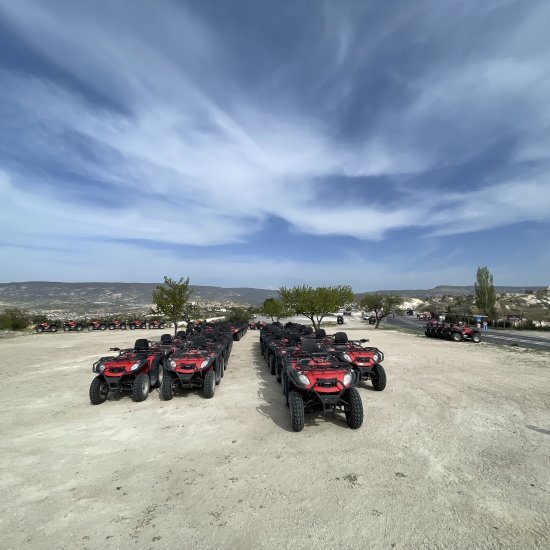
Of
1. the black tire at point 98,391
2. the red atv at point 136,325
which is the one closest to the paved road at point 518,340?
the black tire at point 98,391

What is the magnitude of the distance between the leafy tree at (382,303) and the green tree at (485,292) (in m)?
15.7

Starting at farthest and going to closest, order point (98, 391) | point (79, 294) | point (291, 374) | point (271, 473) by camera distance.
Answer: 1. point (79, 294)
2. point (98, 391)
3. point (291, 374)
4. point (271, 473)

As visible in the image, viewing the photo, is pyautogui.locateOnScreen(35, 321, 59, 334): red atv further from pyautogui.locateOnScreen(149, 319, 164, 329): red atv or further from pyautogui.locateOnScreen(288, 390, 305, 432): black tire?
pyautogui.locateOnScreen(288, 390, 305, 432): black tire

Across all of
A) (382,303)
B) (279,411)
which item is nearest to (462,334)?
(382,303)

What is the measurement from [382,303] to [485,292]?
1882cm

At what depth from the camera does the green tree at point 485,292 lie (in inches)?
1850

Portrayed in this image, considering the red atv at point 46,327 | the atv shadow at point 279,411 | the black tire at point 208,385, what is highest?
the black tire at point 208,385

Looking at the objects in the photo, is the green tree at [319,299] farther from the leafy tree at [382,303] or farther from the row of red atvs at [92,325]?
the row of red atvs at [92,325]

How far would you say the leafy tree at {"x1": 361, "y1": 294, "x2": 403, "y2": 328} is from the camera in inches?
1563

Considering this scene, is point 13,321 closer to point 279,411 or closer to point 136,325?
point 136,325

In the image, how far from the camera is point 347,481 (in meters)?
4.36

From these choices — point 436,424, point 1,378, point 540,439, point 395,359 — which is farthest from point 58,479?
point 395,359

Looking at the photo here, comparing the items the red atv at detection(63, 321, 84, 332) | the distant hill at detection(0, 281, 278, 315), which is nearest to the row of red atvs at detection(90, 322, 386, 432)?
the red atv at detection(63, 321, 84, 332)

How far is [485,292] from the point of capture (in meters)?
→ 47.8
